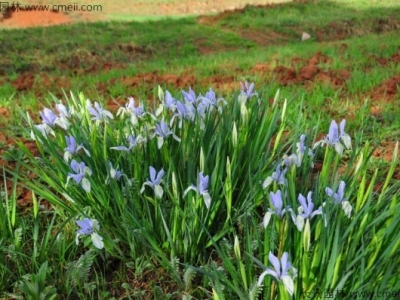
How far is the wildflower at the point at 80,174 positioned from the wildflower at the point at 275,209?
70 centimetres

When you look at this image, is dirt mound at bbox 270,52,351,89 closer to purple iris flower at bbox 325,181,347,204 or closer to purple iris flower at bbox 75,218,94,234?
purple iris flower at bbox 325,181,347,204

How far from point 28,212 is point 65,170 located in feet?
1.36

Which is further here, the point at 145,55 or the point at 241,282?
the point at 145,55

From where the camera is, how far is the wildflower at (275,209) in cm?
153

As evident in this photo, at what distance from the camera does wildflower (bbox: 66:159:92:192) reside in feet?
6.09

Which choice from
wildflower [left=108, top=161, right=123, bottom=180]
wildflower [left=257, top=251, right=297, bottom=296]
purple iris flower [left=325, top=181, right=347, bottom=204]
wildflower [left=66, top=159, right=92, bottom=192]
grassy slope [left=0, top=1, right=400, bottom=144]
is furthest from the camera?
grassy slope [left=0, top=1, right=400, bottom=144]

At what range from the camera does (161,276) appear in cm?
199

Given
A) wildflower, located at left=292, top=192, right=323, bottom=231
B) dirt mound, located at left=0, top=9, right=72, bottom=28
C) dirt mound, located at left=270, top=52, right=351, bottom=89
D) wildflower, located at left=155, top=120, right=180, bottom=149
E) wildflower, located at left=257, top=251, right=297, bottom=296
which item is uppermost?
wildflower, located at left=155, top=120, right=180, bottom=149

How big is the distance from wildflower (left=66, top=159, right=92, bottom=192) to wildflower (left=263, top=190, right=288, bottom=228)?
0.70 metres

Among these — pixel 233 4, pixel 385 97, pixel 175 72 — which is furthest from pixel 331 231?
pixel 233 4

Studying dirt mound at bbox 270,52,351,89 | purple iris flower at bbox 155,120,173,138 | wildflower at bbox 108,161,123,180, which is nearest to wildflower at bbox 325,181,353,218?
purple iris flower at bbox 155,120,173,138

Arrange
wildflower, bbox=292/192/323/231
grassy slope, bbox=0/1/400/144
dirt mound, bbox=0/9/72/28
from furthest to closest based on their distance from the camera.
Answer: dirt mound, bbox=0/9/72/28
grassy slope, bbox=0/1/400/144
wildflower, bbox=292/192/323/231

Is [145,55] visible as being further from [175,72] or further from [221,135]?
[221,135]

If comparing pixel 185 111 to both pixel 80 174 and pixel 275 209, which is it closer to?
pixel 80 174
